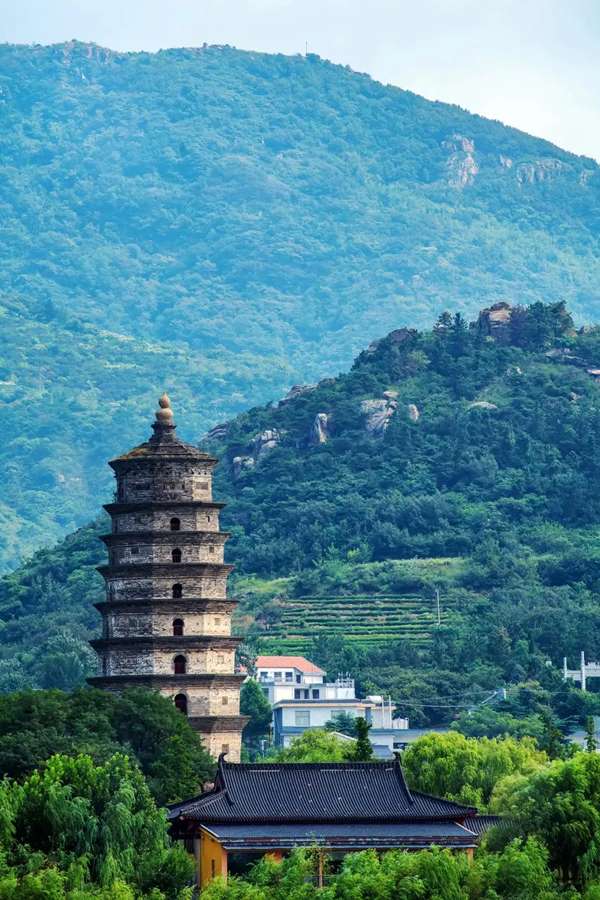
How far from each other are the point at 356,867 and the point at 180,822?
8.93m

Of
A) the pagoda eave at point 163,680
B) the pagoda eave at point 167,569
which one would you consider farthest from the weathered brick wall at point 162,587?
the pagoda eave at point 163,680

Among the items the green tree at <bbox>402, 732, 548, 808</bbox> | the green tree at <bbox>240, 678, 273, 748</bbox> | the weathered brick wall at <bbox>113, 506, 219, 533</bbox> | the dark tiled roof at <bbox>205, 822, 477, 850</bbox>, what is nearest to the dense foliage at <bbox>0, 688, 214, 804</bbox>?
the weathered brick wall at <bbox>113, 506, 219, 533</bbox>

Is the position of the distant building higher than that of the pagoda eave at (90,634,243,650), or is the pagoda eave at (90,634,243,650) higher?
the distant building

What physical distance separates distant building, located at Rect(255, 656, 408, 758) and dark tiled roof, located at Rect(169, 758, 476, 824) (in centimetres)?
6781

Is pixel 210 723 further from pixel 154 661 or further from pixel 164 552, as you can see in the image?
pixel 164 552

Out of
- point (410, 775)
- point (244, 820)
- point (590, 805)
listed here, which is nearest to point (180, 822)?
point (244, 820)

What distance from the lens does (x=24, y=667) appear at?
189 m

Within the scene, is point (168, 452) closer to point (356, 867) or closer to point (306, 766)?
point (306, 766)

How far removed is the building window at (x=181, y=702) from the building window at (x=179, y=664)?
3.19 feet

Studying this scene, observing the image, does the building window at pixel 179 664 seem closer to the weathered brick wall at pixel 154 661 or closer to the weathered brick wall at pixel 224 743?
the weathered brick wall at pixel 154 661

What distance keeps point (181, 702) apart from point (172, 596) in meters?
4.19

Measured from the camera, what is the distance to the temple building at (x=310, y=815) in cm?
9406

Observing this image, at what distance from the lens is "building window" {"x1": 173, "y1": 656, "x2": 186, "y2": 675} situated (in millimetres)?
117812

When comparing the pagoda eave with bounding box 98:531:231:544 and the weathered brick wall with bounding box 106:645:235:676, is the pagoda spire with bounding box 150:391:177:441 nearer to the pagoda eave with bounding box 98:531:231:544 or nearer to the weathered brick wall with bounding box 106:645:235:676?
the pagoda eave with bounding box 98:531:231:544
